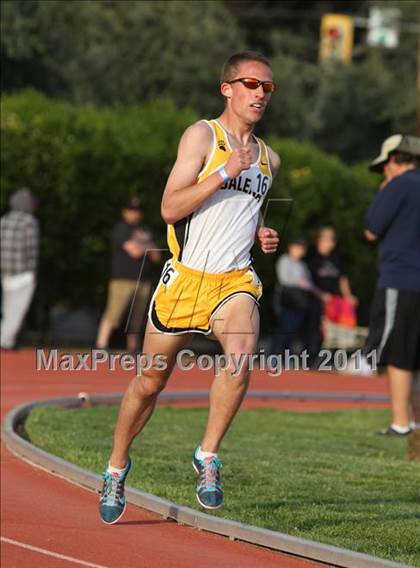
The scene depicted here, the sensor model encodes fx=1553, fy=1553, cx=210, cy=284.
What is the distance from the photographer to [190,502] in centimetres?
930

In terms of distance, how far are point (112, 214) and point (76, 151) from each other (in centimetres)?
120

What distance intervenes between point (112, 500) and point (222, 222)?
1695mm

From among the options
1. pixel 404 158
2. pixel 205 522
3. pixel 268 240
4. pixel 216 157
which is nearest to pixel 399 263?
pixel 404 158

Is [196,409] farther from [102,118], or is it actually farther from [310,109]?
[310,109]

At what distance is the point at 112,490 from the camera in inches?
338

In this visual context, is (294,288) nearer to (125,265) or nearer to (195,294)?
(125,265)

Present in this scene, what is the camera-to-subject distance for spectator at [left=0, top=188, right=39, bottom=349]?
21188 millimetres

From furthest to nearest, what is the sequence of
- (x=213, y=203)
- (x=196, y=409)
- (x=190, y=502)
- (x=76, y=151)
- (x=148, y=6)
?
1. (x=148, y=6)
2. (x=76, y=151)
3. (x=196, y=409)
4. (x=190, y=502)
5. (x=213, y=203)

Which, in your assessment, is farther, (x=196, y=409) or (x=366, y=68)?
(x=366, y=68)

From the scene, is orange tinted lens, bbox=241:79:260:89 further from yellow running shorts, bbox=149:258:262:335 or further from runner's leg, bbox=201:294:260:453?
runner's leg, bbox=201:294:260:453

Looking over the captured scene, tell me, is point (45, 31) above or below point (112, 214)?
above

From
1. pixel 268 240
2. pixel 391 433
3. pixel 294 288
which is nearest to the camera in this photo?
pixel 268 240

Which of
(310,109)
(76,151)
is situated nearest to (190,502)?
(76,151)

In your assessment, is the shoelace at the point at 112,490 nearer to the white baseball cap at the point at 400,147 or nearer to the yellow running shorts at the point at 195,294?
the yellow running shorts at the point at 195,294
